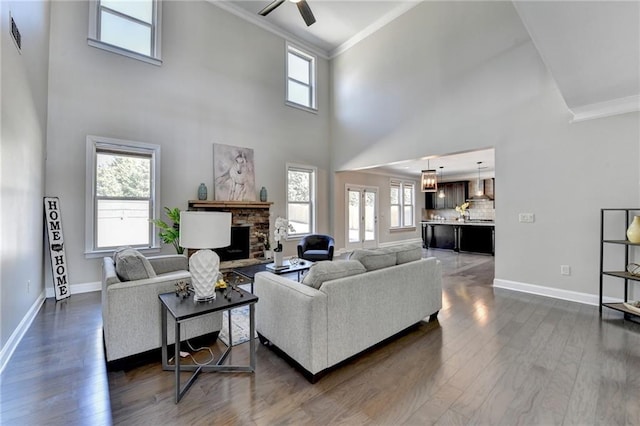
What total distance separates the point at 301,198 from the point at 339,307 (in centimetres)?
505

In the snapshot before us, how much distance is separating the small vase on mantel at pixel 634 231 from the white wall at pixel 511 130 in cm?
43

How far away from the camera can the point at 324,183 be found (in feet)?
24.0

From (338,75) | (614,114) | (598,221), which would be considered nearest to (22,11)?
(338,75)

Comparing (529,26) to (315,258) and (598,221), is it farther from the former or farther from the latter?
(315,258)

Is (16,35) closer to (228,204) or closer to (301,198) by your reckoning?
(228,204)

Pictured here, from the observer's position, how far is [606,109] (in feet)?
11.1

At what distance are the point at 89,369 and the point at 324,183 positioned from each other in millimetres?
5853

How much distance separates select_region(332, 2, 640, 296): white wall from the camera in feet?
11.7

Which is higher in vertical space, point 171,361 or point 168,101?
point 168,101

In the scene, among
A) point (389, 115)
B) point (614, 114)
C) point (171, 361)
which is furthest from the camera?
point (389, 115)

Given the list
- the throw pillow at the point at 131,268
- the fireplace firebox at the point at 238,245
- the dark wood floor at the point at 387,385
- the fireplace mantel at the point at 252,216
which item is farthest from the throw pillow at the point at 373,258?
the fireplace firebox at the point at 238,245

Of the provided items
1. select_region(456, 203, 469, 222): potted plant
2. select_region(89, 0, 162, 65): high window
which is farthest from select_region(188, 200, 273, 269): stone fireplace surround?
select_region(456, 203, 469, 222): potted plant

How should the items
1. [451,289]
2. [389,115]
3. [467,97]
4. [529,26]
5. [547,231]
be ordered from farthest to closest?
[389,115]
[467,97]
[451,289]
[547,231]
[529,26]

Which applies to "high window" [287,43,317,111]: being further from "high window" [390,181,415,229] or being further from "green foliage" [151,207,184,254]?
"high window" [390,181,415,229]
